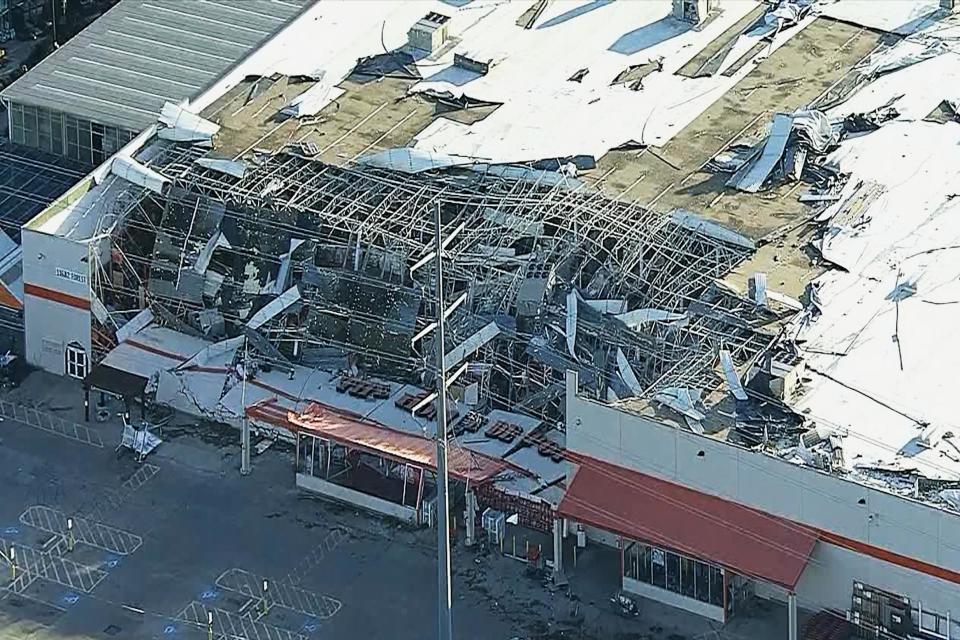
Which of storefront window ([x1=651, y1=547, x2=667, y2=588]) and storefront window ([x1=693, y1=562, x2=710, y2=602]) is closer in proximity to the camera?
storefront window ([x1=693, y1=562, x2=710, y2=602])

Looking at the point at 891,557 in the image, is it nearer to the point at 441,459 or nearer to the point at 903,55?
the point at 441,459

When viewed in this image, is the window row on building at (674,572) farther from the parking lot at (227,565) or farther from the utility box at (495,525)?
the utility box at (495,525)

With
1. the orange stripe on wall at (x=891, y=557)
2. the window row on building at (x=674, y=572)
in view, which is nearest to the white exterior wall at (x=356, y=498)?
the window row on building at (x=674, y=572)

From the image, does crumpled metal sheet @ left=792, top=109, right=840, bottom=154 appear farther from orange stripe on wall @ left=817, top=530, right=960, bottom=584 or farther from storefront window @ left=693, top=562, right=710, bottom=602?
orange stripe on wall @ left=817, top=530, right=960, bottom=584

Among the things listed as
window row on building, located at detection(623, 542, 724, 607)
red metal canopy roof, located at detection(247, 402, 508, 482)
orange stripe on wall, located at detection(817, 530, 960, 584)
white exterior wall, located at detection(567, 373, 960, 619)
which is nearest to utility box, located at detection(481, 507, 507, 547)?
red metal canopy roof, located at detection(247, 402, 508, 482)

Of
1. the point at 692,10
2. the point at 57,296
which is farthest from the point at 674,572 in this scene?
the point at 692,10

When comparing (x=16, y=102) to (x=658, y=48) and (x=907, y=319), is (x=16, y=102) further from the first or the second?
(x=907, y=319)

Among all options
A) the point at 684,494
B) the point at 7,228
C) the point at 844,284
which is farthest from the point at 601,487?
the point at 7,228
